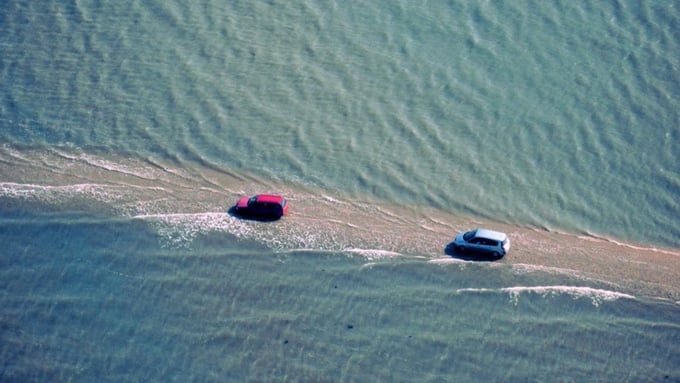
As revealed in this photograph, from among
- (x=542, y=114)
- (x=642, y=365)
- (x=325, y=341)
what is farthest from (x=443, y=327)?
(x=542, y=114)

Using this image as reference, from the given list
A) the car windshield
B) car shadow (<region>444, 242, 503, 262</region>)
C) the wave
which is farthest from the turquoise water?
the car windshield

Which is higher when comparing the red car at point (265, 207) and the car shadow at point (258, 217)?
the red car at point (265, 207)

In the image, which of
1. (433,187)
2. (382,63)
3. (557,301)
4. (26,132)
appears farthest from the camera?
(382,63)

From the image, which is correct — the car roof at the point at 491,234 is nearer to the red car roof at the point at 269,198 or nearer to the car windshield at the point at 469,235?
the car windshield at the point at 469,235

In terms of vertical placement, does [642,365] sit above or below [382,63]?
below

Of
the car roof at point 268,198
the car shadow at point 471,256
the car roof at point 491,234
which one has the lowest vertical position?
the car shadow at point 471,256

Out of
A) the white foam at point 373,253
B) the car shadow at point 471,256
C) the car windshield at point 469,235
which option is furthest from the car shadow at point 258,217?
the car windshield at point 469,235

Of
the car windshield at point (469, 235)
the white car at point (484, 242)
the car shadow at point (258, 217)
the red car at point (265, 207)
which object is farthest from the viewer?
the car shadow at point (258, 217)

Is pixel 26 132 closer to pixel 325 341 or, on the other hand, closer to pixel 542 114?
pixel 325 341
